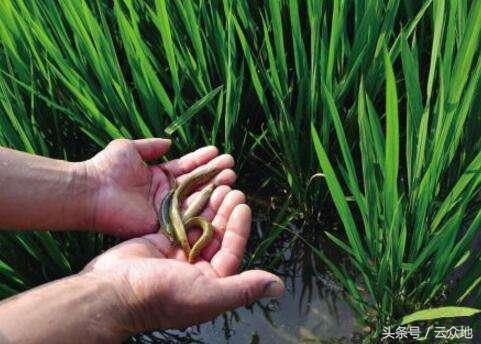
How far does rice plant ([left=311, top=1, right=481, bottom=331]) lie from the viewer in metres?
1.45

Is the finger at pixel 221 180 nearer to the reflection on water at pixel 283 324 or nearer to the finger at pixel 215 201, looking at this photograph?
the finger at pixel 215 201

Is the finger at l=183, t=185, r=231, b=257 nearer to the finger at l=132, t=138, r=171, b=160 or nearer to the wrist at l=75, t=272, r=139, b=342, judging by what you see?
the finger at l=132, t=138, r=171, b=160

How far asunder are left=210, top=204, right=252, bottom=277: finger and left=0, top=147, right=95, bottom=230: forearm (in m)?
0.45

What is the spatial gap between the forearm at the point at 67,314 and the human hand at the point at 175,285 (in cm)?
2

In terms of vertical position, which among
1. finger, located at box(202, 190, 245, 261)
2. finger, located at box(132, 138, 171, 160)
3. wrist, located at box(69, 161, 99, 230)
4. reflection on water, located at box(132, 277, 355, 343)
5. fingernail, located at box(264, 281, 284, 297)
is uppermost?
finger, located at box(132, 138, 171, 160)

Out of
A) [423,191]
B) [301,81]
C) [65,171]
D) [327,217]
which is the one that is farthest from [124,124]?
[423,191]

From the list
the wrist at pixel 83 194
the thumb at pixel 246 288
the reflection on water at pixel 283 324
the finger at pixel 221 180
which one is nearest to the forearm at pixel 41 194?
the wrist at pixel 83 194

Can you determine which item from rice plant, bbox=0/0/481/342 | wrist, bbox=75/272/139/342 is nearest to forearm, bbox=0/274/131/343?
wrist, bbox=75/272/139/342

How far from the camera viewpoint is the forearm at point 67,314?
1.35 metres

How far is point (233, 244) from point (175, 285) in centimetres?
25

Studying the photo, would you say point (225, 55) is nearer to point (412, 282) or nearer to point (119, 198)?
point (119, 198)

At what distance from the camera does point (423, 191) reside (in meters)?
1.46

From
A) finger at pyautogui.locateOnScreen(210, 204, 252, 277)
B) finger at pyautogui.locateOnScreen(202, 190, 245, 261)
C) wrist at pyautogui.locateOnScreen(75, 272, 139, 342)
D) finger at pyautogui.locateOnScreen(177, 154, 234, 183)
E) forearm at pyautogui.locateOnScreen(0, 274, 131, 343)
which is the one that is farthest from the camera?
finger at pyautogui.locateOnScreen(177, 154, 234, 183)

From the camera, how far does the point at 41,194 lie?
5.81 ft
